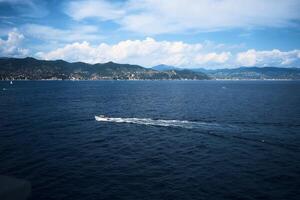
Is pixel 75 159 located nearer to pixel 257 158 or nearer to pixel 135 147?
pixel 135 147

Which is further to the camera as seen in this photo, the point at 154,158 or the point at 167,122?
the point at 167,122

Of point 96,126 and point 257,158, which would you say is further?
point 96,126

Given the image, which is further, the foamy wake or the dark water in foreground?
the foamy wake

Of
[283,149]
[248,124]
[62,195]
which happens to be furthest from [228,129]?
[62,195]

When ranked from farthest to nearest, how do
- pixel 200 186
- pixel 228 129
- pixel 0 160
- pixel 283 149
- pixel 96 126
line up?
pixel 96 126, pixel 228 129, pixel 283 149, pixel 0 160, pixel 200 186

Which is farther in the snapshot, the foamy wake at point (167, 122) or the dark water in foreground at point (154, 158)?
the foamy wake at point (167, 122)

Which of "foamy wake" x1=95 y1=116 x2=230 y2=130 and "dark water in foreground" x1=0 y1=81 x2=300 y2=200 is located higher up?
"foamy wake" x1=95 y1=116 x2=230 y2=130

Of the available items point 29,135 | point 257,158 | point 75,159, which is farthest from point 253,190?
point 29,135

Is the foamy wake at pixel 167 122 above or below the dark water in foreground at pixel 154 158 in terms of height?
above

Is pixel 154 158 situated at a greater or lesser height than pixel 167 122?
lesser

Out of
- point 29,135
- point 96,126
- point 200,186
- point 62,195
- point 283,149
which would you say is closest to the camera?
point 62,195
